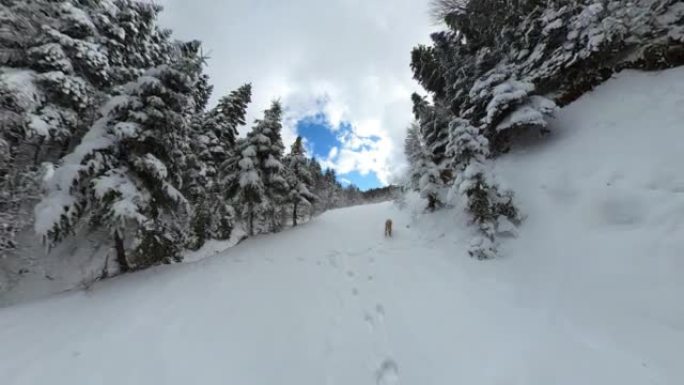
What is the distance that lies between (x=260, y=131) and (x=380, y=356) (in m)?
16.1

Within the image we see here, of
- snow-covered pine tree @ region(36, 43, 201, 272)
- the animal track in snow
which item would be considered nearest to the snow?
snow-covered pine tree @ region(36, 43, 201, 272)

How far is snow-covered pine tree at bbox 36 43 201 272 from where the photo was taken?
7660 mm

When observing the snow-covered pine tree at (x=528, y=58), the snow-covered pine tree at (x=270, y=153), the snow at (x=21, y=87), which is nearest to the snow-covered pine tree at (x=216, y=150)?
the snow-covered pine tree at (x=270, y=153)

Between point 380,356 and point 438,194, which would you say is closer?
point 380,356

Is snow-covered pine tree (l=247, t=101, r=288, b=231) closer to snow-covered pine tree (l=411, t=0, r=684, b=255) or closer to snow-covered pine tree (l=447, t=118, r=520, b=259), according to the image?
snow-covered pine tree (l=411, t=0, r=684, b=255)

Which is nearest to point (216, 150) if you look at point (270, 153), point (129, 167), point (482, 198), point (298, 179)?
point (270, 153)

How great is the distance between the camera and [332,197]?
60.0 metres

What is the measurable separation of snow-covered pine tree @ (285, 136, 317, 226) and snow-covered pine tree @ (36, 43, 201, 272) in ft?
40.4

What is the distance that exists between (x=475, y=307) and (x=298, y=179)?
18917 mm

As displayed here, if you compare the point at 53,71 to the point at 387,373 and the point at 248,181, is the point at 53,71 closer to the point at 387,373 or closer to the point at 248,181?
the point at 248,181

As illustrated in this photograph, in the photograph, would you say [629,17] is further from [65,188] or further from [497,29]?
[65,188]

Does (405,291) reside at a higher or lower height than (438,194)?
lower

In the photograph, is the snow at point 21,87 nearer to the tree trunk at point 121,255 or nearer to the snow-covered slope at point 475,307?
the tree trunk at point 121,255

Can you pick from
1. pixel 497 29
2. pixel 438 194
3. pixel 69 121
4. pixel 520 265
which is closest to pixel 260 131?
pixel 69 121
